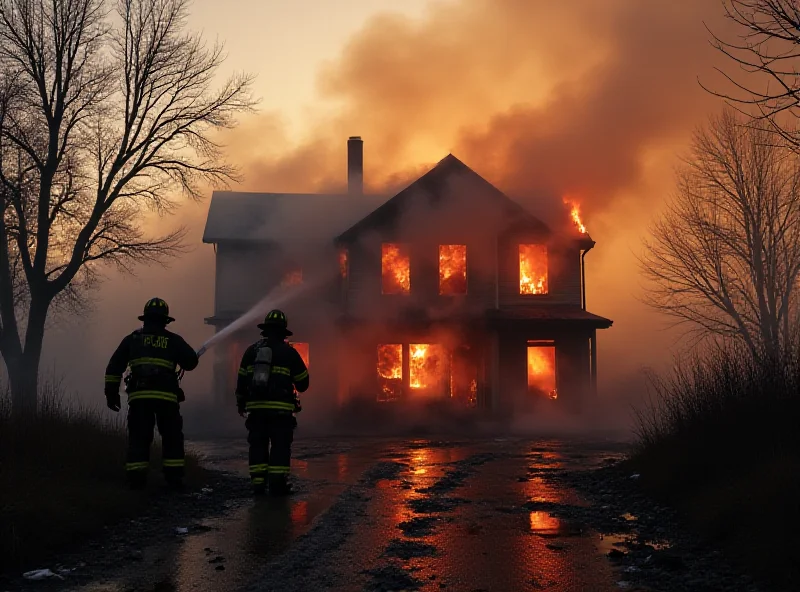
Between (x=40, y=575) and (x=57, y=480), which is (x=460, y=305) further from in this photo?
(x=40, y=575)

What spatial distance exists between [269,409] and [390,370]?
15238mm

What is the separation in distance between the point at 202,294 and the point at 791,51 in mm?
35496

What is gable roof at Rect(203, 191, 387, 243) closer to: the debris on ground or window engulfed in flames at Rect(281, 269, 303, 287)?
window engulfed in flames at Rect(281, 269, 303, 287)

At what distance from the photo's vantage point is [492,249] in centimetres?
2334

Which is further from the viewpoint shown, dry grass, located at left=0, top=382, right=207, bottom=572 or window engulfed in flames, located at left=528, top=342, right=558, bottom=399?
window engulfed in flames, located at left=528, top=342, right=558, bottom=399

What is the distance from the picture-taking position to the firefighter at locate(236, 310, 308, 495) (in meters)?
8.01

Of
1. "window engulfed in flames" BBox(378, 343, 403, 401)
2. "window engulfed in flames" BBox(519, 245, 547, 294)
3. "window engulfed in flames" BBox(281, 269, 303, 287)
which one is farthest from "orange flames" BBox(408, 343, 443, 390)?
"window engulfed in flames" BBox(281, 269, 303, 287)

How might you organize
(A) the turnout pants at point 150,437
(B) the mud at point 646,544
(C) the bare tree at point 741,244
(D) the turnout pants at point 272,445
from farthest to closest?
(C) the bare tree at point 741,244 → (D) the turnout pants at point 272,445 → (A) the turnout pants at point 150,437 → (B) the mud at point 646,544

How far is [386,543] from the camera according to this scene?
5734mm

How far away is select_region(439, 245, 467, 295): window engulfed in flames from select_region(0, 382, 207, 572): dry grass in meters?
14.6

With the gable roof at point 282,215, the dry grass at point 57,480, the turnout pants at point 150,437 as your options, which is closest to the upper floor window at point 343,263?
the gable roof at point 282,215

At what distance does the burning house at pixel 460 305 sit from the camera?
904 inches

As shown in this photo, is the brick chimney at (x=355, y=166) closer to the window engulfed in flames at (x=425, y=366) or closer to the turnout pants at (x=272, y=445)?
the window engulfed in flames at (x=425, y=366)

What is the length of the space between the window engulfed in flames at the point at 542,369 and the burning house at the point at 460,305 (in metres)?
0.03
